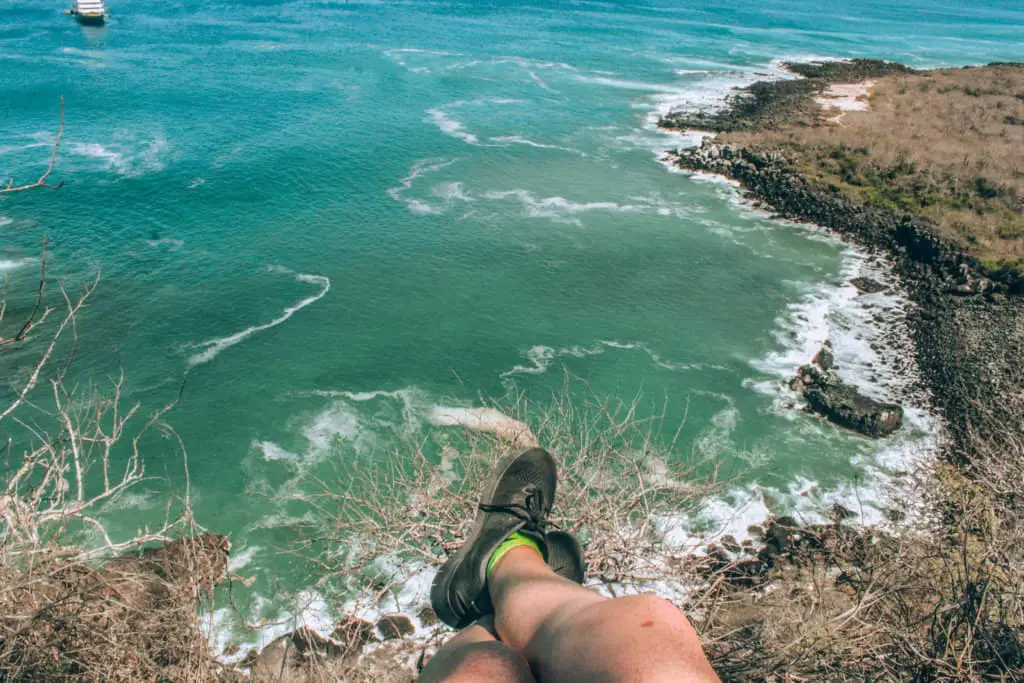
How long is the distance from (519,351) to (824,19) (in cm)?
10987

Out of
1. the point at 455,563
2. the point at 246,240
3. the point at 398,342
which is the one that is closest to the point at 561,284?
the point at 398,342

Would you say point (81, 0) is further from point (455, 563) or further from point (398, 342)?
point (455, 563)

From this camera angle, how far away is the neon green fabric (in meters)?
4.72

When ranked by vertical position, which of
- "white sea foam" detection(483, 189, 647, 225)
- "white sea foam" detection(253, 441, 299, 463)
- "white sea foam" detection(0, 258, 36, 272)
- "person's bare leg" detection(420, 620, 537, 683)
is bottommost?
"white sea foam" detection(253, 441, 299, 463)

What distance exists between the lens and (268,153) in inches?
1414

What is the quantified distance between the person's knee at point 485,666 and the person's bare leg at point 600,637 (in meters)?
0.18

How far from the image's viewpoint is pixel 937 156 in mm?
35875

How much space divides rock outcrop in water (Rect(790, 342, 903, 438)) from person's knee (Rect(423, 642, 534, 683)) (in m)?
18.8

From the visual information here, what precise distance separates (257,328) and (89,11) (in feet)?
188

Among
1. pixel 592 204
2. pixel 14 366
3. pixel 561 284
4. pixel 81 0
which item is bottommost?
pixel 14 366

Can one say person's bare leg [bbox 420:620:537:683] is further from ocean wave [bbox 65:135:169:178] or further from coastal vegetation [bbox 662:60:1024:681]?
ocean wave [bbox 65:135:169:178]

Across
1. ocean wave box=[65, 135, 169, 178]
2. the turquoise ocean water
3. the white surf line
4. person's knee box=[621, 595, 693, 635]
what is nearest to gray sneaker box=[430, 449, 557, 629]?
person's knee box=[621, 595, 693, 635]

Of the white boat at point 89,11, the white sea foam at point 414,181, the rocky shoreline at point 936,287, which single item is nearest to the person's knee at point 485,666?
the rocky shoreline at point 936,287

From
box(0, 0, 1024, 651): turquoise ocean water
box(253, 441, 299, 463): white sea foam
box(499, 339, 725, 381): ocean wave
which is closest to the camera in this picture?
box(253, 441, 299, 463): white sea foam
